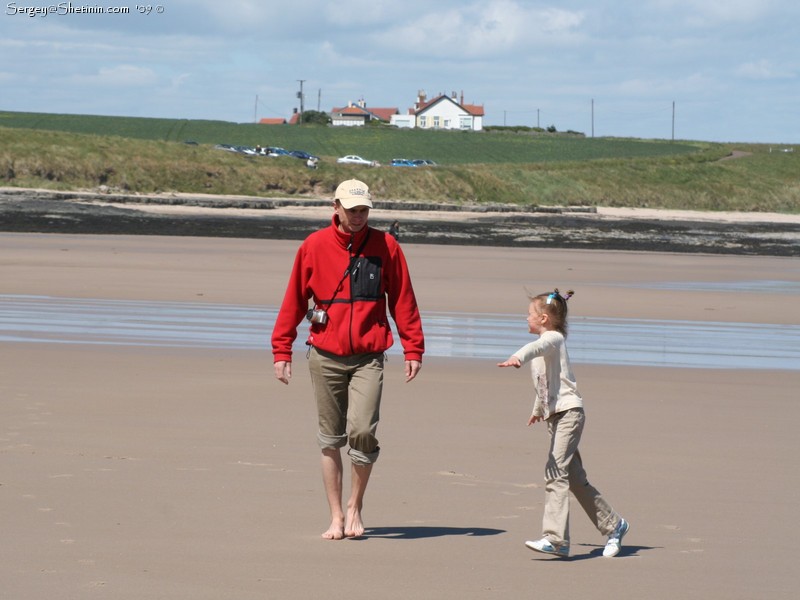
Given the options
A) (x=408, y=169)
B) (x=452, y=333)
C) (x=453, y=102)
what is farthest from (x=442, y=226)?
(x=453, y=102)

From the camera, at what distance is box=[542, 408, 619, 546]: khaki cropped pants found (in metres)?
5.94

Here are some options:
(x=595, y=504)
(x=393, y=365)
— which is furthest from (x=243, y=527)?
(x=393, y=365)

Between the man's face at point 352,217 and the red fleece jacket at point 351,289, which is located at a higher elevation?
the man's face at point 352,217

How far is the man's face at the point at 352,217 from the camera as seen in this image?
6.02 metres

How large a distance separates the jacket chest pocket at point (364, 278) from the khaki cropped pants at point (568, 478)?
1077 millimetres

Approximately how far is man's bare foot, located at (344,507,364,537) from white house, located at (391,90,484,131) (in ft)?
525

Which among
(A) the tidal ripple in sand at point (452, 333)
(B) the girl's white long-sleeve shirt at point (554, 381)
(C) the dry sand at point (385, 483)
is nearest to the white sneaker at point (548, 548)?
(C) the dry sand at point (385, 483)

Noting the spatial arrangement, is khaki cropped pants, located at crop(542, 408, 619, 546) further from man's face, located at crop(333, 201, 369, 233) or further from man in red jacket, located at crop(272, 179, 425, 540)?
man's face, located at crop(333, 201, 369, 233)

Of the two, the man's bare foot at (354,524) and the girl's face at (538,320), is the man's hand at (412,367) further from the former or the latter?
the man's bare foot at (354,524)

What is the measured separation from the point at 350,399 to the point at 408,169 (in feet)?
220

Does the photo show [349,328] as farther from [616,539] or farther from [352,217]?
[616,539]

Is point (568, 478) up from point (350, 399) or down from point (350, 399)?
down

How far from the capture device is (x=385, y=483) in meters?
7.26

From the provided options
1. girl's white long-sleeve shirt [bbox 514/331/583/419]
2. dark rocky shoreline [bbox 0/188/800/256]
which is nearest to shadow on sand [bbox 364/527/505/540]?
girl's white long-sleeve shirt [bbox 514/331/583/419]
